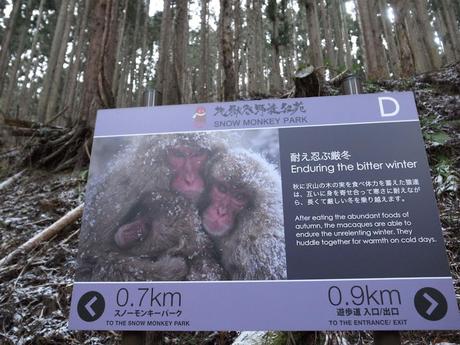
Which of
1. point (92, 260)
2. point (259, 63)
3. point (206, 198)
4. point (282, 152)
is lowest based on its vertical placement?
point (92, 260)

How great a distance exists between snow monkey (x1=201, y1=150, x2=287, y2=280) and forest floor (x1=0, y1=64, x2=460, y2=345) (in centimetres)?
100

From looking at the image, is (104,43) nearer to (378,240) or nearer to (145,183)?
(145,183)

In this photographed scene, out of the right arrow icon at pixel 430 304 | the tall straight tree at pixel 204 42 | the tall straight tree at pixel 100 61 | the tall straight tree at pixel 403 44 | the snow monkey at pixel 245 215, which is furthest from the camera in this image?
the tall straight tree at pixel 204 42

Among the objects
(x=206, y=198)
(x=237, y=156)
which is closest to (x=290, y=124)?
(x=237, y=156)

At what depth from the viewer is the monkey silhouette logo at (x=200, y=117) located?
254cm

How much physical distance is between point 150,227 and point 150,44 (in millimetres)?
26646

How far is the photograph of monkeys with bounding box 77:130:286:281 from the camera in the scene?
2.19m

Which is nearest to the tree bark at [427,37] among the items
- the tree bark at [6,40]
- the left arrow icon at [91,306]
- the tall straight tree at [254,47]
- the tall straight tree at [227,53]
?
the tall straight tree at [227,53]

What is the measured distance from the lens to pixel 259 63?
64.3ft

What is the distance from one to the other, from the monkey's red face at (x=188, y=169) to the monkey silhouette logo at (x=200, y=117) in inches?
7.4

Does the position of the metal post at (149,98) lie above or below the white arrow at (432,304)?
above

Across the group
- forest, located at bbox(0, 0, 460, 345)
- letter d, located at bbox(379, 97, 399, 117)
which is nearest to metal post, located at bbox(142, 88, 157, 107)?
forest, located at bbox(0, 0, 460, 345)

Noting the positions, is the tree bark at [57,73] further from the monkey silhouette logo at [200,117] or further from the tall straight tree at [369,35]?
the monkey silhouette logo at [200,117]

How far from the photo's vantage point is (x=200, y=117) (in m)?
2.56
